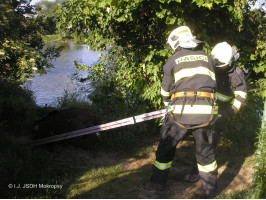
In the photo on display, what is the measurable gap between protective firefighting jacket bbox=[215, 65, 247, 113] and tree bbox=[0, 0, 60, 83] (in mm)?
3454

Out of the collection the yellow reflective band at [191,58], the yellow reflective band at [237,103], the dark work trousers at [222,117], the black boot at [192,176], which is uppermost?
the yellow reflective band at [191,58]

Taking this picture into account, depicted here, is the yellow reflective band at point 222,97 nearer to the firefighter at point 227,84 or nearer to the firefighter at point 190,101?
the firefighter at point 227,84

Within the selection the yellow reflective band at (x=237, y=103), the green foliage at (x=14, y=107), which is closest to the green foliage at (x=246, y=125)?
the yellow reflective band at (x=237, y=103)

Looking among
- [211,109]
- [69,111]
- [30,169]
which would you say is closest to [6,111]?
[69,111]

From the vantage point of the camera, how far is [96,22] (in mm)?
5121

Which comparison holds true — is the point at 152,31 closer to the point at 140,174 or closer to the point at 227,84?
the point at 227,84

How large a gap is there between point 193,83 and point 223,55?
0.81 meters

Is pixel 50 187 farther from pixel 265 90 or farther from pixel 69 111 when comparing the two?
pixel 265 90

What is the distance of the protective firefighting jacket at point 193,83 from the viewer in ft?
11.7

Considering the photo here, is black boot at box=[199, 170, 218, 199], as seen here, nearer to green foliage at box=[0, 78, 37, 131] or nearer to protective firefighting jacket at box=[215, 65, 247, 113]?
protective firefighting jacket at box=[215, 65, 247, 113]

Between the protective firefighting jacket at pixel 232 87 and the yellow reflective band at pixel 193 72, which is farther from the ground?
the yellow reflective band at pixel 193 72

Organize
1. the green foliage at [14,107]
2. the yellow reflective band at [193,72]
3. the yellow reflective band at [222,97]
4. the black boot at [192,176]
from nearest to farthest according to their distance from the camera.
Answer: the yellow reflective band at [193,72] → the yellow reflective band at [222,97] → the black boot at [192,176] → the green foliage at [14,107]

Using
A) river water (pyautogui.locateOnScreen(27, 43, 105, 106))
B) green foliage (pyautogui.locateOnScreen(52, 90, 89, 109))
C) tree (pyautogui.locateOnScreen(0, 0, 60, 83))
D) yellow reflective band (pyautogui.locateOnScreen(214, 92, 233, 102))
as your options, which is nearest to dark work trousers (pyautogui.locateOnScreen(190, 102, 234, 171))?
yellow reflective band (pyautogui.locateOnScreen(214, 92, 233, 102))

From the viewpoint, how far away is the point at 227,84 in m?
4.20
